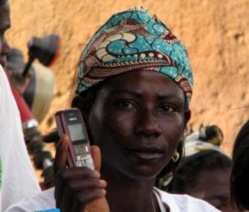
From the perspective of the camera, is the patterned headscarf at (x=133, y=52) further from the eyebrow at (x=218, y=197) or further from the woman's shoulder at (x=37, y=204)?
the eyebrow at (x=218, y=197)

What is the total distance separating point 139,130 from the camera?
446cm

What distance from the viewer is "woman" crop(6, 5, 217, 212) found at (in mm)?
4496

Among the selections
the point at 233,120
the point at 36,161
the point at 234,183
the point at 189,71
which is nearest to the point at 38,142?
the point at 36,161

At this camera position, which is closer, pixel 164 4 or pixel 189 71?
pixel 189 71

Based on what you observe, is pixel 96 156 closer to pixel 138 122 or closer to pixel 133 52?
pixel 138 122

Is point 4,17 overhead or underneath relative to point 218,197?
overhead

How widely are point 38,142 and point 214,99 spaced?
6.58m

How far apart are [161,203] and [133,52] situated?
0.52m

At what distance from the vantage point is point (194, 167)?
6137 mm

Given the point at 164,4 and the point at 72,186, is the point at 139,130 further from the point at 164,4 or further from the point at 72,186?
the point at 164,4

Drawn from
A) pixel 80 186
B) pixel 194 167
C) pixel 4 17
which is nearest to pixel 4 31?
pixel 4 17

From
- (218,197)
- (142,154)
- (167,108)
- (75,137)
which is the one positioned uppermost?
(75,137)

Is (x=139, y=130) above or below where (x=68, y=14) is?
above

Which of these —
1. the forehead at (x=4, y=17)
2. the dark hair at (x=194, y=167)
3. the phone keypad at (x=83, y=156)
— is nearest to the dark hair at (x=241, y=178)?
the phone keypad at (x=83, y=156)
